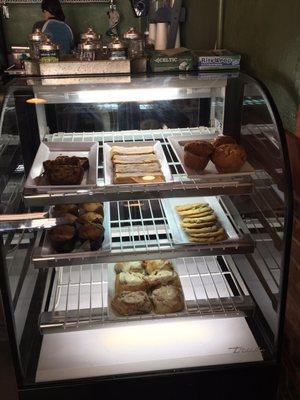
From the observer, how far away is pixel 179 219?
6.98ft

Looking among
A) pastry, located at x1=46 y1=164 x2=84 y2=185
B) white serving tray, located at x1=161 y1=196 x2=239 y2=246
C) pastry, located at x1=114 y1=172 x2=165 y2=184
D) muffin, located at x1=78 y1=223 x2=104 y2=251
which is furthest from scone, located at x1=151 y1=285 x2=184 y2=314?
pastry, located at x1=46 y1=164 x2=84 y2=185

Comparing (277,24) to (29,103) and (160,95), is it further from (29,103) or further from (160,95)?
(29,103)

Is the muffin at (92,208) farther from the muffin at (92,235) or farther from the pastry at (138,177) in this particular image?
the pastry at (138,177)

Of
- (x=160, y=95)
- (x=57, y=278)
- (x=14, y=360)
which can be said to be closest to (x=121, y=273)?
(x=57, y=278)

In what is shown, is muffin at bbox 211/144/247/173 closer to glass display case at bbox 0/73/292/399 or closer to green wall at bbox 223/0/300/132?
glass display case at bbox 0/73/292/399

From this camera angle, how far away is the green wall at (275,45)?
5.78 feet

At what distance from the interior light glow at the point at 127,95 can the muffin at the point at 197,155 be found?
293 millimetres

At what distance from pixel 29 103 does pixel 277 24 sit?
1208mm

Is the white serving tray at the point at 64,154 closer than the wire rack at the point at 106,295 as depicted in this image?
Yes

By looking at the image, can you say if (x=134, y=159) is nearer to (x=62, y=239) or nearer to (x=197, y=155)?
(x=197, y=155)

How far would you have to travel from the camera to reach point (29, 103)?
1.93 meters

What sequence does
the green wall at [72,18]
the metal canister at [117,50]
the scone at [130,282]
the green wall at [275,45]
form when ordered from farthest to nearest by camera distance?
1. the green wall at [72,18]
2. the scone at [130,282]
3. the metal canister at [117,50]
4. the green wall at [275,45]

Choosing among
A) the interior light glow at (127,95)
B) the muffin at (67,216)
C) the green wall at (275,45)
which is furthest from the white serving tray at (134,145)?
the green wall at (275,45)

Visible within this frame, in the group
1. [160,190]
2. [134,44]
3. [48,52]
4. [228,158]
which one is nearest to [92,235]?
[160,190]
